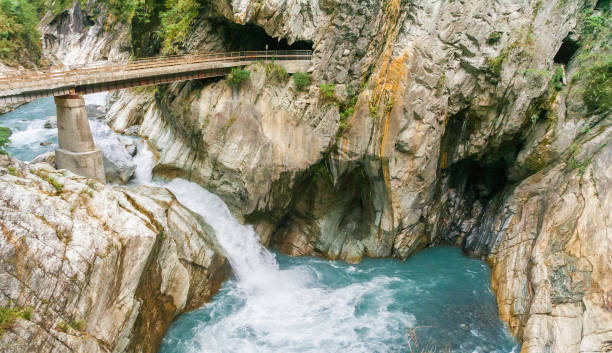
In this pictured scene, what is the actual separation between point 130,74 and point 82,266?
10897mm

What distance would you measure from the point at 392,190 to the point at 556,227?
7.46 m

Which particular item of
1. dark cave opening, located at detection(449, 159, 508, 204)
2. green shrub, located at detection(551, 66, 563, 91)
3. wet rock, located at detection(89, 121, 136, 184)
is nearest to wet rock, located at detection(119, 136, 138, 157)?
wet rock, located at detection(89, 121, 136, 184)

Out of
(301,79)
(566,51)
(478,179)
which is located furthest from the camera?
(478,179)

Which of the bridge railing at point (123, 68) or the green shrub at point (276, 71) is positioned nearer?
the bridge railing at point (123, 68)

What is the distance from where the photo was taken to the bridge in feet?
55.3

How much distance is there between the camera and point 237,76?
69.1 ft

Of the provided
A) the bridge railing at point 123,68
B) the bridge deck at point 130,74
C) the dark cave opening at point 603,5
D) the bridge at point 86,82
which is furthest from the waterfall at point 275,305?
the dark cave opening at point 603,5

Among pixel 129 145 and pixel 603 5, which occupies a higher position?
pixel 603 5

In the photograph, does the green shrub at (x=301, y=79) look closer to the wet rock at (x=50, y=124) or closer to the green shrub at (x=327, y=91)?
the green shrub at (x=327, y=91)

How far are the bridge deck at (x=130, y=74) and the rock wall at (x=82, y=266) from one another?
16.7ft

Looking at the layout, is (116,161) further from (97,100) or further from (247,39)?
(97,100)

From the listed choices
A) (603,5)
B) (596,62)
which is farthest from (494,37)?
(603,5)

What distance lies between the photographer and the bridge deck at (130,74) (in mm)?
16656

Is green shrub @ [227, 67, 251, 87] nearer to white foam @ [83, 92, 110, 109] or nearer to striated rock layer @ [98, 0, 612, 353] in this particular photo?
striated rock layer @ [98, 0, 612, 353]
